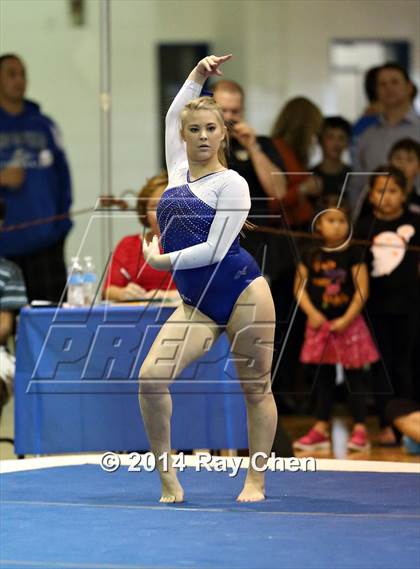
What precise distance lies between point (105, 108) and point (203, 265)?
3343 millimetres

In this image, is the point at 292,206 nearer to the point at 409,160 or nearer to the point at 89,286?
the point at 409,160

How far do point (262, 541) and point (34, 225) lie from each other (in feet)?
11.3

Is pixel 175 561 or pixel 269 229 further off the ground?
pixel 269 229

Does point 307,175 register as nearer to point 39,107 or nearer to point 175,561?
point 39,107

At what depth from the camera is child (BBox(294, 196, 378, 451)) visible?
19.4 ft

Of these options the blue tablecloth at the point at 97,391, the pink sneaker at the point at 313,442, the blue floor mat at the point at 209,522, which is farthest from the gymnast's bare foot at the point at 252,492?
the pink sneaker at the point at 313,442

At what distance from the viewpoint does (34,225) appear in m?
6.83

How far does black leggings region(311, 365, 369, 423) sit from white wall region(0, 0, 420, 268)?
124 cm

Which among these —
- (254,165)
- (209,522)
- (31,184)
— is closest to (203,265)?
(209,522)

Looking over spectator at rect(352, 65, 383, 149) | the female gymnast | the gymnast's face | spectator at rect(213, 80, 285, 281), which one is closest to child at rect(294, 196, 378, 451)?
spectator at rect(213, 80, 285, 281)

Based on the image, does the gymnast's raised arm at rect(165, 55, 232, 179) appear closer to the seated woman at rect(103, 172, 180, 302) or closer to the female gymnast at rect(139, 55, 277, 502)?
the female gymnast at rect(139, 55, 277, 502)

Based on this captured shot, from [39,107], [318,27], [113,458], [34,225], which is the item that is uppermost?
[318,27]

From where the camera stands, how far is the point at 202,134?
12.2ft

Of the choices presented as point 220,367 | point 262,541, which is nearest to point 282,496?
point 262,541
